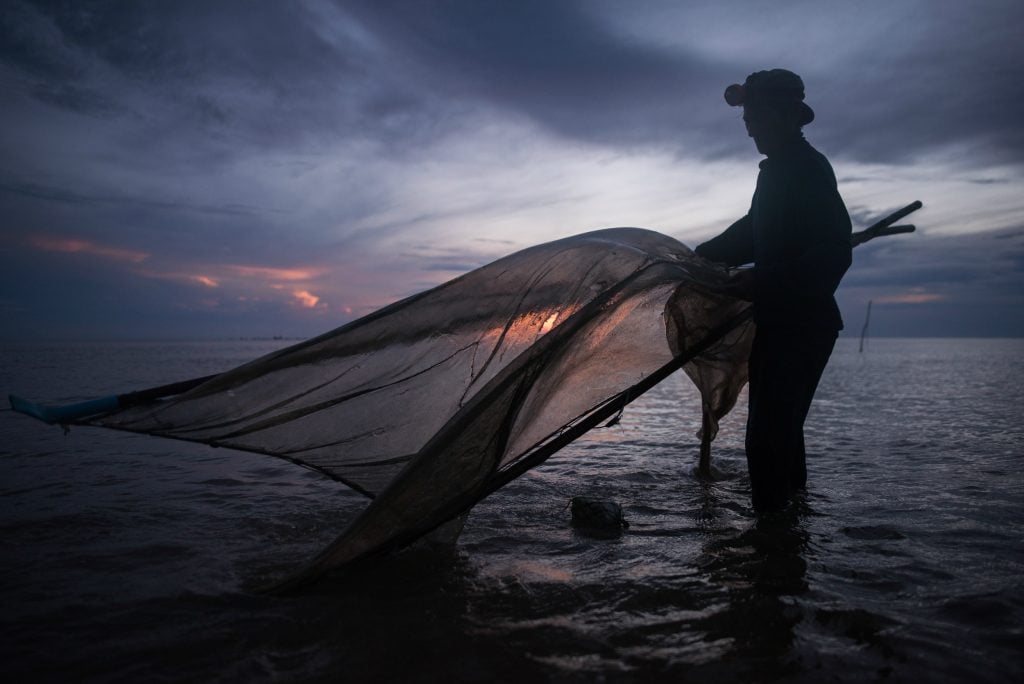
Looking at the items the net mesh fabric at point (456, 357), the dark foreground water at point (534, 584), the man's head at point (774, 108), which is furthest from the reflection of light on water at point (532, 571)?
the man's head at point (774, 108)

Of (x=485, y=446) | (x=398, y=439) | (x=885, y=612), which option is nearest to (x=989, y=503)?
(x=885, y=612)

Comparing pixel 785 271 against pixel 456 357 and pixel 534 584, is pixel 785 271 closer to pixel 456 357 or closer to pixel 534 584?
pixel 456 357

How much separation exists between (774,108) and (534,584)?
346cm

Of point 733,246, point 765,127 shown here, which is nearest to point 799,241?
point 765,127

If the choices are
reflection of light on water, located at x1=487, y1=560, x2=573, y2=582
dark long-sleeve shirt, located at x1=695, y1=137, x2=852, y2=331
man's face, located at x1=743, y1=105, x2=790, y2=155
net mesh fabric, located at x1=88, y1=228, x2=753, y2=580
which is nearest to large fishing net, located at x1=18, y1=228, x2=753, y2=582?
net mesh fabric, located at x1=88, y1=228, x2=753, y2=580

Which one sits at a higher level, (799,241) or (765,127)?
(765,127)

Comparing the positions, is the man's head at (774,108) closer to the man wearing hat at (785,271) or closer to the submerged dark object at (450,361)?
the man wearing hat at (785,271)

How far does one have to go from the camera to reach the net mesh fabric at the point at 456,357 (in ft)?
10.7

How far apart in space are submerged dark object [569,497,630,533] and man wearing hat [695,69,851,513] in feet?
3.26

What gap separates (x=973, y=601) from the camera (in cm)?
282

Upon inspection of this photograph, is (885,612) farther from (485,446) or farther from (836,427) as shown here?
(836,427)

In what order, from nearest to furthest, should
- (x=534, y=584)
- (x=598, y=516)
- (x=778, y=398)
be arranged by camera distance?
(x=534, y=584) < (x=778, y=398) < (x=598, y=516)

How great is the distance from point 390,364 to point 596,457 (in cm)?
377

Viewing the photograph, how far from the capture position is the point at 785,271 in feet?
11.3
